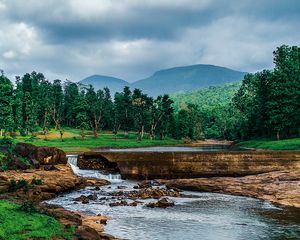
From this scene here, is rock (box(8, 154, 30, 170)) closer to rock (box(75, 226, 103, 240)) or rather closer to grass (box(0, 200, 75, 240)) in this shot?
grass (box(0, 200, 75, 240))

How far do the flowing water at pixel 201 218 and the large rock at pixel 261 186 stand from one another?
1.92 meters

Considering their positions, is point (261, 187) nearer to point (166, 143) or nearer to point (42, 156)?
point (42, 156)

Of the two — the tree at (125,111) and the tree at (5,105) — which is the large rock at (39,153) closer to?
the tree at (5,105)

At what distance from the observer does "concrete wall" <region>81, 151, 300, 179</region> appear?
56156 mm

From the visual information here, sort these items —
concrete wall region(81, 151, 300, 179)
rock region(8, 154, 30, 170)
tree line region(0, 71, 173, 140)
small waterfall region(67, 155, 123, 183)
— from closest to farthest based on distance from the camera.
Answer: rock region(8, 154, 30, 170), concrete wall region(81, 151, 300, 179), small waterfall region(67, 155, 123, 183), tree line region(0, 71, 173, 140)

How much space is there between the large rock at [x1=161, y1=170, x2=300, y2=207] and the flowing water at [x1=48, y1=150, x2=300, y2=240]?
1921 millimetres

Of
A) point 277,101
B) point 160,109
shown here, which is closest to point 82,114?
point 160,109

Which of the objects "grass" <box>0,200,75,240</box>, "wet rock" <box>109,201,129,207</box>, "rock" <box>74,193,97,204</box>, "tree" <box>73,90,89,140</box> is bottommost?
Answer: "wet rock" <box>109,201,129,207</box>

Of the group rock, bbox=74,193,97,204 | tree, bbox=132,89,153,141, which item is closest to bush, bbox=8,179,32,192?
rock, bbox=74,193,97,204

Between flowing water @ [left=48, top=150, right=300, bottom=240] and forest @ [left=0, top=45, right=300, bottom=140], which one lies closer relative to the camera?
flowing water @ [left=48, top=150, right=300, bottom=240]

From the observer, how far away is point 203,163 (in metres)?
57.0

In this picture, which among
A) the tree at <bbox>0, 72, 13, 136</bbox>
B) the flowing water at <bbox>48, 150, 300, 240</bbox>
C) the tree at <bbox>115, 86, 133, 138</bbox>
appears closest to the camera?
the flowing water at <bbox>48, 150, 300, 240</bbox>

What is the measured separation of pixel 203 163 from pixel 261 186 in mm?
11285

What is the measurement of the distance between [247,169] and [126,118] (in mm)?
103726
